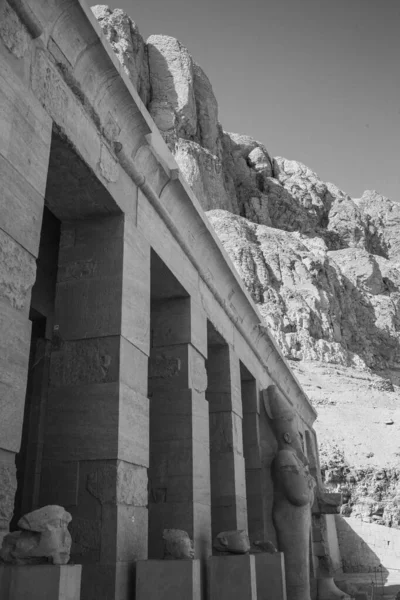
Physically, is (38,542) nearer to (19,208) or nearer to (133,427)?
(133,427)

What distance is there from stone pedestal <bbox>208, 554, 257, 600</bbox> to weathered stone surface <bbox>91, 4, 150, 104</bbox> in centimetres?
5827

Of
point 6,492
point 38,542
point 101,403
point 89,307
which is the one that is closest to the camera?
point 38,542

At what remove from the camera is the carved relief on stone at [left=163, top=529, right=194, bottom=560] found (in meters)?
4.44

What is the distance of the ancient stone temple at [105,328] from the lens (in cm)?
379

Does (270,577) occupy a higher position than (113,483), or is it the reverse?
(113,483)

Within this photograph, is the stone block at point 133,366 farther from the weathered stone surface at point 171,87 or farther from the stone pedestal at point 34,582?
the weathered stone surface at point 171,87

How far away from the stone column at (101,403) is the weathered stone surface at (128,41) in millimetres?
56955

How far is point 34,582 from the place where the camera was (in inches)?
114

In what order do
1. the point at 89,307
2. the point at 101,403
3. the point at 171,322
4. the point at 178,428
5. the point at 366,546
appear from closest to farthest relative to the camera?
the point at 101,403
the point at 89,307
the point at 178,428
the point at 171,322
the point at 366,546

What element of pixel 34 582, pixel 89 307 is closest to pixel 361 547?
pixel 89 307

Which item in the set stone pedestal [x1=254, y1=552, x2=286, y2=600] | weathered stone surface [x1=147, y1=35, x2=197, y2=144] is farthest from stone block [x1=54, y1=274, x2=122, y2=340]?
weathered stone surface [x1=147, y1=35, x2=197, y2=144]

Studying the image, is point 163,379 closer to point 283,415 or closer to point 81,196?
point 81,196

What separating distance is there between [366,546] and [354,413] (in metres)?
15.3

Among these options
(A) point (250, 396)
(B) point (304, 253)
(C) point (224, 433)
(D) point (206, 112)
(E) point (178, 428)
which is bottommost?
(E) point (178, 428)
